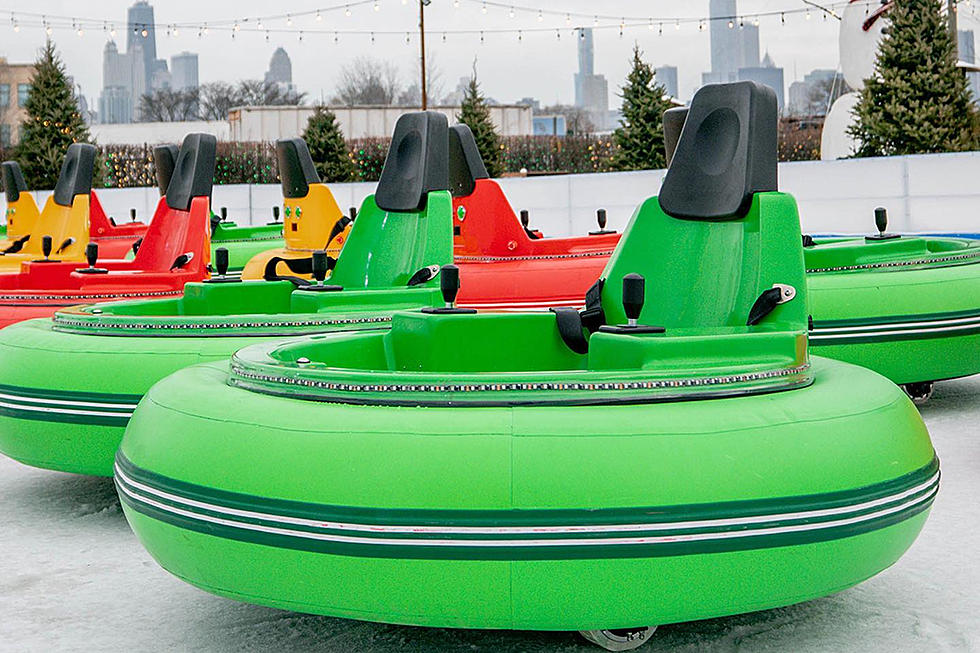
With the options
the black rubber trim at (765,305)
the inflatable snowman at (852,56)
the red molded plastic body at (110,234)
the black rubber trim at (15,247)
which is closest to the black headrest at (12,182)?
the red molded plastic body at (110,234)

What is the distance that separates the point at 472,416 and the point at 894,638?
117 cm

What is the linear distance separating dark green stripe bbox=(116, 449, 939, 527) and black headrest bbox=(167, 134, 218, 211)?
14.2 feet

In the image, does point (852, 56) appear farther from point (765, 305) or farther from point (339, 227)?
point (765, 305)

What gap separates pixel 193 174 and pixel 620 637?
15.4 ft

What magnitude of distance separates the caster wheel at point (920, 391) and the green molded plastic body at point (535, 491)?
308 cm


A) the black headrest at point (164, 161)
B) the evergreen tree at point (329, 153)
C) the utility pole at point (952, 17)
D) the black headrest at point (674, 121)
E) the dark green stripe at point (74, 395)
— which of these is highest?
the utility pole at point (952, 17)

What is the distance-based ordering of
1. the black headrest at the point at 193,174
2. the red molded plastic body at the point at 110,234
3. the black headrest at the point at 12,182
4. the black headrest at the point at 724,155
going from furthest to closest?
the black headrest at the point at 12,182
the red molded plastic body at the point at 110,234
the black headrest at the point at 193,174
the black headrest at the point at 724,155

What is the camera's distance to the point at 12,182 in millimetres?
12977

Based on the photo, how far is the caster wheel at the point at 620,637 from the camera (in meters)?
2.98

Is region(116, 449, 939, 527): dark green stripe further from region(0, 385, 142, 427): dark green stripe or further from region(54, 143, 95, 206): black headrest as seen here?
region(54, 143, 95, 206): black headrest

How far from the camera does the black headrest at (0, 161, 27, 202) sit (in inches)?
505

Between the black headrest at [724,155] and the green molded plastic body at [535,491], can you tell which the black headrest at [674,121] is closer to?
the black headrest at [724,155]

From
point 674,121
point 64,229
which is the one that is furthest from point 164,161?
point 674,121

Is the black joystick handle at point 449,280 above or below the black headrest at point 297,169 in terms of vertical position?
below
